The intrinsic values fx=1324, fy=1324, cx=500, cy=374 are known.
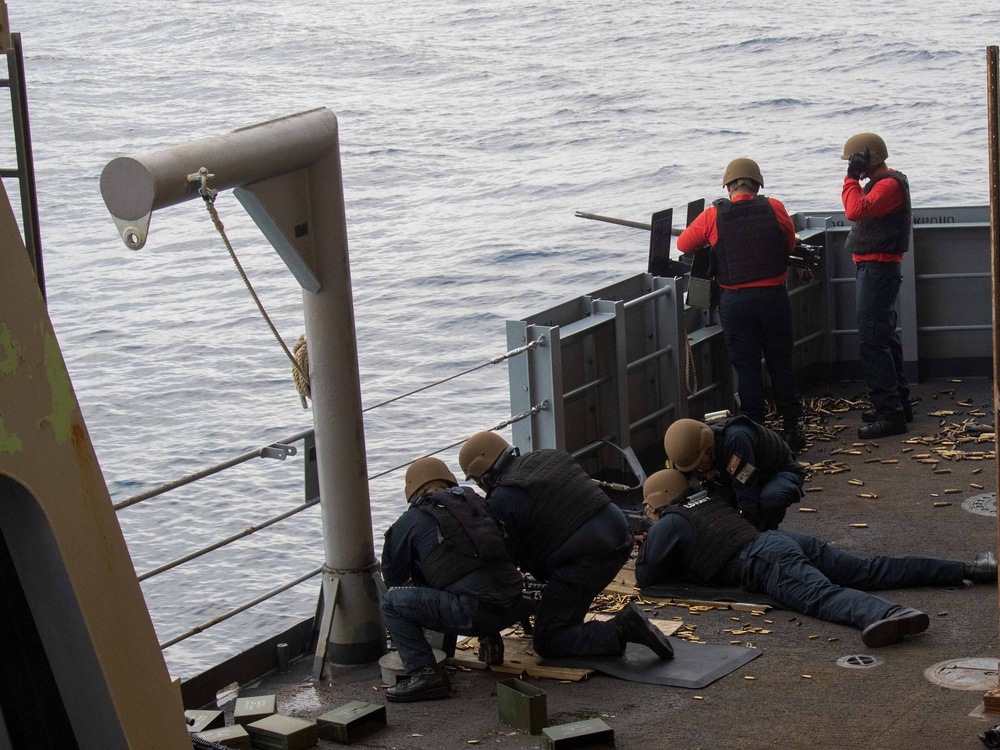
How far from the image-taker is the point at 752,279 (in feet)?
31.2

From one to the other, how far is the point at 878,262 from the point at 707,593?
3.66m

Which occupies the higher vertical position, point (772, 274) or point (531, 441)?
point (772, 274)

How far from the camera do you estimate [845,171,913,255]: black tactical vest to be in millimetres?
9727

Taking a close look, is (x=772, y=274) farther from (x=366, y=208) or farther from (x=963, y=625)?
(x=366, y=208)

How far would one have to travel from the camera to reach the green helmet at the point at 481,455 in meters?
6.81

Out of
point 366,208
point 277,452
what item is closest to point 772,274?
point 277,452

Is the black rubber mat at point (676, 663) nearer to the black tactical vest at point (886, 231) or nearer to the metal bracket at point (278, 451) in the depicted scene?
the metal bracket at point (278, 451)

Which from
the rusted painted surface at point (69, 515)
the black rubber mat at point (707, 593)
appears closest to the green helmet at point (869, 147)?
the black rubber mat at point (707, 593)

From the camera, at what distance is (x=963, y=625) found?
660 centimetres

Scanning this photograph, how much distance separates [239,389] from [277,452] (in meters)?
20.4

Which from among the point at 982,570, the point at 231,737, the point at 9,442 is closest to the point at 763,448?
the point at 982,570

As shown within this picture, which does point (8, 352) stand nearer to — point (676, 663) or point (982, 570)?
point (676, 663)

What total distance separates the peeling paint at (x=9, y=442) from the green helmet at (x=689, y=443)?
17.0 ft

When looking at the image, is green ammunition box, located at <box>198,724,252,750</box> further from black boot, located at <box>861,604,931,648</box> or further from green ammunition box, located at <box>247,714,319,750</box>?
black boot, located at <box>861,604,931,648</box>
